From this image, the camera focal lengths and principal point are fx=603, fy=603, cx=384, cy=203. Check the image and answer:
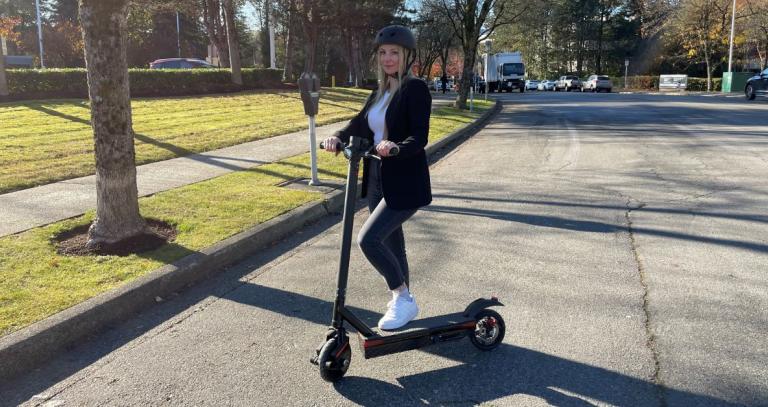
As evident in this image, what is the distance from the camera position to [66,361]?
369 cm

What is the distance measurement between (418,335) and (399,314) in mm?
206

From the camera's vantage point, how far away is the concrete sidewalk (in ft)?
21.2

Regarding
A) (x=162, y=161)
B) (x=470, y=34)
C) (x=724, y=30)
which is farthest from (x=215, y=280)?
(x=724, y=30)

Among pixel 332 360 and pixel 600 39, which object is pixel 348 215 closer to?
pixel 332 360

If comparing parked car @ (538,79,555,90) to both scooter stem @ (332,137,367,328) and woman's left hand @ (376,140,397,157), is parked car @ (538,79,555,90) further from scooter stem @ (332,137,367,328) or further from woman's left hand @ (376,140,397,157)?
woman's left hand @ (376,140,397,157)

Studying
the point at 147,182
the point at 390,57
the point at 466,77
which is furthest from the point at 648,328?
the point at 466,77

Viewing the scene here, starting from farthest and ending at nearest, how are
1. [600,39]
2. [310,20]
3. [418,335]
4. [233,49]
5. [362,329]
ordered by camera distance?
1. [600,39]
2. [310,20]
3. [233,49]
4. [418,335]
5. [362,329]

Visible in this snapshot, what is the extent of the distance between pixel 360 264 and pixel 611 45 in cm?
7352

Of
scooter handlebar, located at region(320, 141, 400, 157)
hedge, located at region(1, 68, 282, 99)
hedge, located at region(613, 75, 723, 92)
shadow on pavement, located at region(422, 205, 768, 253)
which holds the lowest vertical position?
shadow on pavement, located at region(422, 205, 768, 253)

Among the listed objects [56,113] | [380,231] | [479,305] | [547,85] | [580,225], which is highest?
[547,85]

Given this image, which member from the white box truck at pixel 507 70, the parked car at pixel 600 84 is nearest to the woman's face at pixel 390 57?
the white box truck at pixel 507 70

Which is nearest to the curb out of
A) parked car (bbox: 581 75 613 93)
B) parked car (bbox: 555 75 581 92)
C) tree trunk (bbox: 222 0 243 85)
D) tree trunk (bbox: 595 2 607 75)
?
tree trunk (bbox: 222 0 243 85)

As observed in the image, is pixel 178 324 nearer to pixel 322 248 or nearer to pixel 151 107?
pixel 322 248

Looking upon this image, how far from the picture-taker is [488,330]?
3.71m
